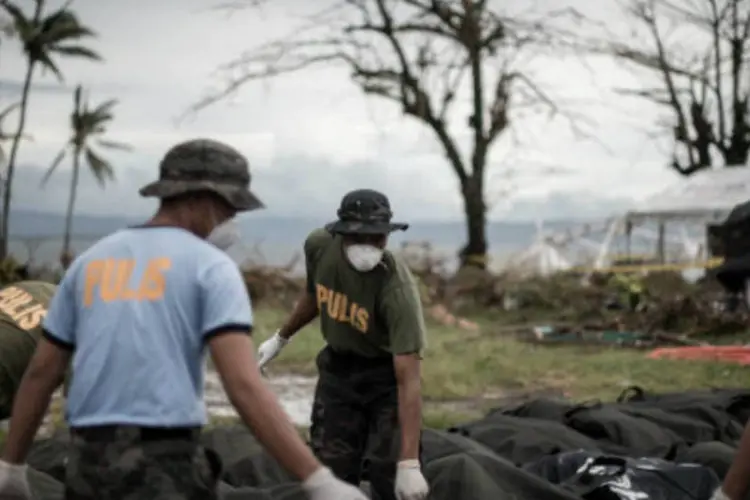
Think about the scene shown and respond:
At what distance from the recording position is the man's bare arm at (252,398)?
2.89 meters

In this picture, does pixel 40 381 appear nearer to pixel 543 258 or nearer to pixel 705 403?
pixel 705 403

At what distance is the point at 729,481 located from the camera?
11.8ft

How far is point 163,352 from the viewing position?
2965mm

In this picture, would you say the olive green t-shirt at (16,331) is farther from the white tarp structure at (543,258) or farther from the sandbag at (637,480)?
the white tarp structure at (543,258)

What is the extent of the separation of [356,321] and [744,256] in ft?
6.54

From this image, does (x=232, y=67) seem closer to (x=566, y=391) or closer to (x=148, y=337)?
(x=566, y=391)

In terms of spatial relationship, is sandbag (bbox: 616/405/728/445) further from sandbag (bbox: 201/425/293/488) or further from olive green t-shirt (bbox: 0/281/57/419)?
olive green t-shirt (bbox: 0/281/57/419)

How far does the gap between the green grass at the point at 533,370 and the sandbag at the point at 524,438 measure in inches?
82.5

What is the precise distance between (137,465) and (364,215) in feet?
7.50

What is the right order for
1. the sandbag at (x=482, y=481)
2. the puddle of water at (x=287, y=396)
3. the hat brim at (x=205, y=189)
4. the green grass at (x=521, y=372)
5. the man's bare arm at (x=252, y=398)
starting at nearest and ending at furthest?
the man's bare arm at (x=252, y=398) → the hat brim at (x=205, y=189) → the sandbag at (x=482, y=481) → the puddle of water at (x=287, y=396) → the green grass at (x=521, y=372)

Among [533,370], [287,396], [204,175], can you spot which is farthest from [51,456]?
[533,370]

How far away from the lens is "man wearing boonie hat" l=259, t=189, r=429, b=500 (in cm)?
501

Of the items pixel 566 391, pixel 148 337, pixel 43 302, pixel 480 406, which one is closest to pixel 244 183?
pixel 148 337

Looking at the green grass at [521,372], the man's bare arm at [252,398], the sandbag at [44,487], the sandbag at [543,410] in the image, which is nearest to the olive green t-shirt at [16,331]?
the sandbag at [44,487]
